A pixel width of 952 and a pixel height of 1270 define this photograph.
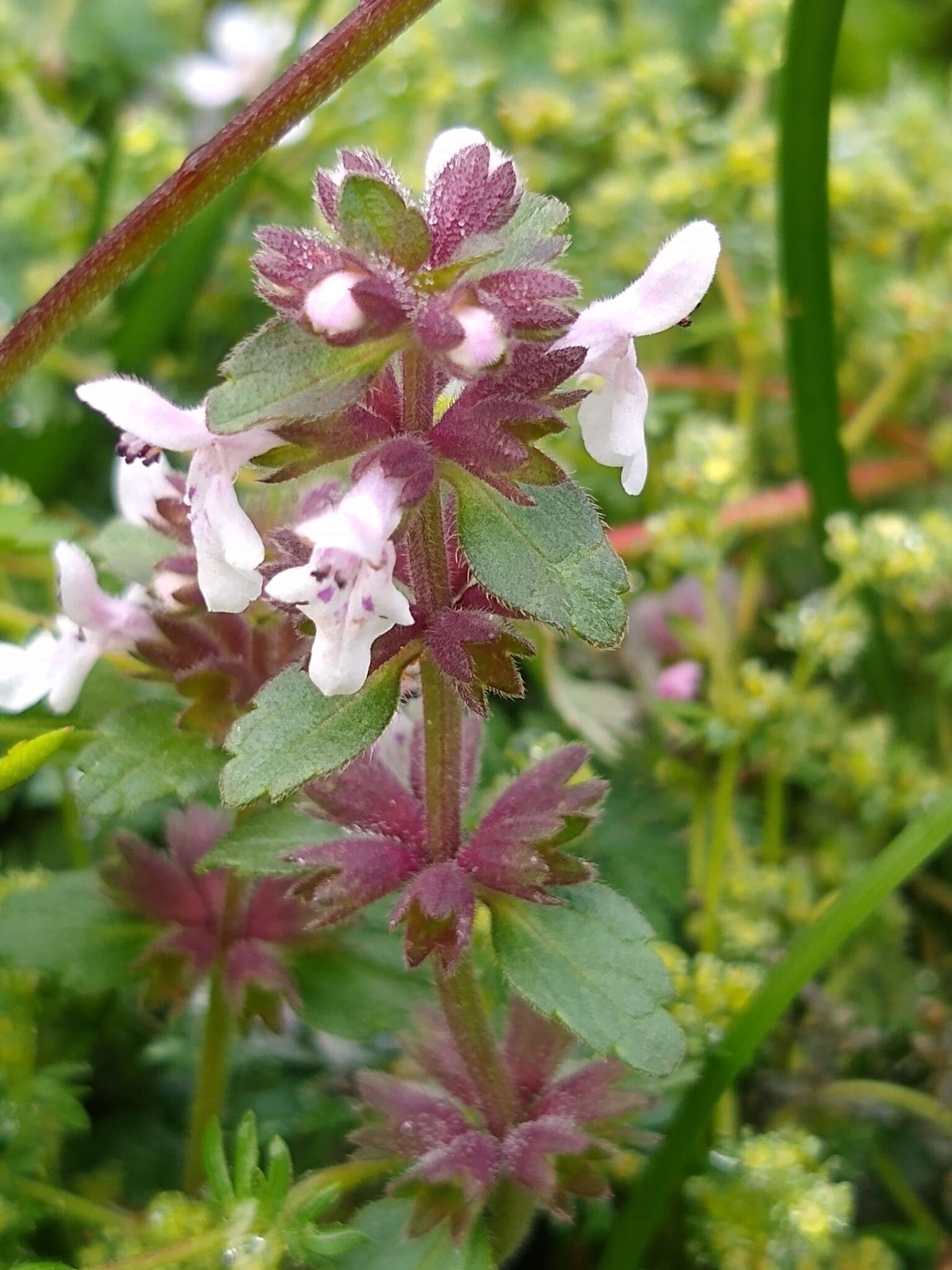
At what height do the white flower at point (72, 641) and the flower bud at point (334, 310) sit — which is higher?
the white flower at point (72, 641)

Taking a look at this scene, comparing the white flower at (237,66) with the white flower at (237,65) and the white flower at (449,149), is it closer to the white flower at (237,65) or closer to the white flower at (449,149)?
the white flower at (237,65)

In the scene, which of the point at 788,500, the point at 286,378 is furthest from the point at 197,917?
the point at 788,500

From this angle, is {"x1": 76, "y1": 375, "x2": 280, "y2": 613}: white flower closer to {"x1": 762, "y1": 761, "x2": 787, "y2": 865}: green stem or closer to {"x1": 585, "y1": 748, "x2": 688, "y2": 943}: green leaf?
{"x1": 585, "y1": 748, "x2": 688, "y2": 943}: green leaf

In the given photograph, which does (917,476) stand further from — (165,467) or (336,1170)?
(336,1170)

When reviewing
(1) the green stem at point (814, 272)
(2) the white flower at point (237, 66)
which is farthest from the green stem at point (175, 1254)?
(2) the white flower at point (237, 66)

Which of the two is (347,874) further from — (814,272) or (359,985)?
(814,272)

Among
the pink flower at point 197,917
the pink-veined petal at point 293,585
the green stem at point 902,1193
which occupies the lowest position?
the green stem at point 902,1193

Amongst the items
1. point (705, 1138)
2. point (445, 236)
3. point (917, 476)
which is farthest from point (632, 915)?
point (917, 476)
